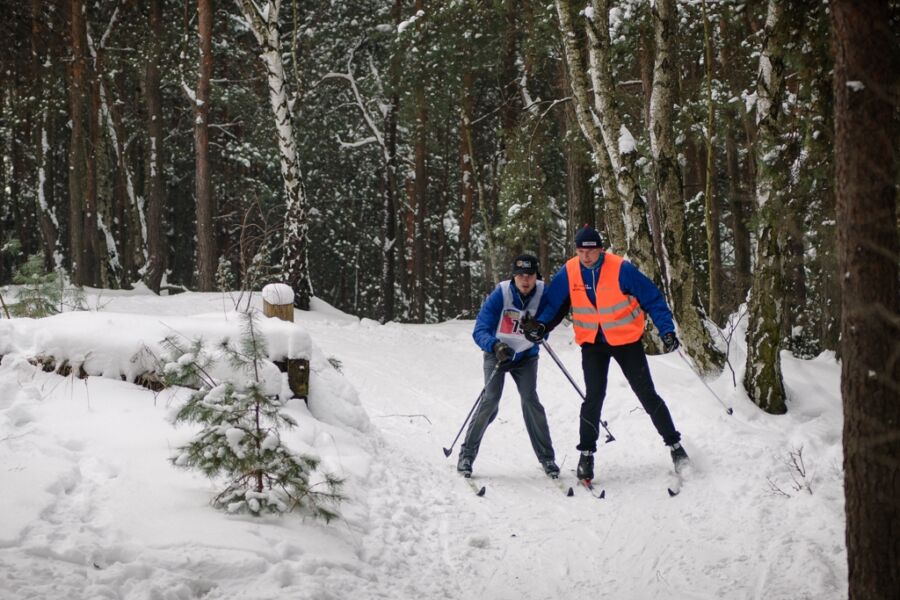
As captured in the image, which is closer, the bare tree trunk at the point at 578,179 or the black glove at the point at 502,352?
the black glove at the point at 502,352

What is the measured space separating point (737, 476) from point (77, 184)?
17.7 meters

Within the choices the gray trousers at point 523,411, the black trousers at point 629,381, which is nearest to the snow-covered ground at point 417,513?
the gray trousers at point 523,411

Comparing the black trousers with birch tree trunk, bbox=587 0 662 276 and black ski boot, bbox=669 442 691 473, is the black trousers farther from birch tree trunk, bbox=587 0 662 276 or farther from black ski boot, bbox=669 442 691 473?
birch tree trunk, bbox=587 0 662 276

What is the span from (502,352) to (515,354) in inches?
9.0

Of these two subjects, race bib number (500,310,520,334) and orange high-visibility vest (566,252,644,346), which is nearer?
orange high-visibility vest (566,252,644,346)

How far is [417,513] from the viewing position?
561cm

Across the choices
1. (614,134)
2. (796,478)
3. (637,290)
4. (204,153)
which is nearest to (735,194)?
(614,134)

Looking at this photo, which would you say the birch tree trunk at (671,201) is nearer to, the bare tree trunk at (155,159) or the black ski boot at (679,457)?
the black ski boot at (679,457)

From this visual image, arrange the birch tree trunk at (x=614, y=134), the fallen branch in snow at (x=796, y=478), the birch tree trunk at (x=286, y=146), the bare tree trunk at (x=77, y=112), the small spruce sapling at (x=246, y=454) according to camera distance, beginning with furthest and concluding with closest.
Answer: the bare tree trunk at (x=77, y=112), the birch tree trunk at (x=286, y=146), the birch tree trunk at (x=614, y=134), the fallen branch in snow at (x=796, y=478), the small spruce sapling at (x=246, y=454)

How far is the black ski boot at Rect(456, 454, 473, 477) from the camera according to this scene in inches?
255

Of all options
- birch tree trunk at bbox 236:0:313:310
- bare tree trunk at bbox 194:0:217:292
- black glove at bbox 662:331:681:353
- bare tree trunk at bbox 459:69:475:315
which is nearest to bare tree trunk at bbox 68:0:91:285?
bare tree trunk at bbox 194:0:217:292

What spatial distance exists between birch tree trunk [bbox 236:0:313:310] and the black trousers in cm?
942

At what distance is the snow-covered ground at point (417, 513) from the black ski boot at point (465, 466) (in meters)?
0.10

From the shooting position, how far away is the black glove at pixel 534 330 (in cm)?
631
